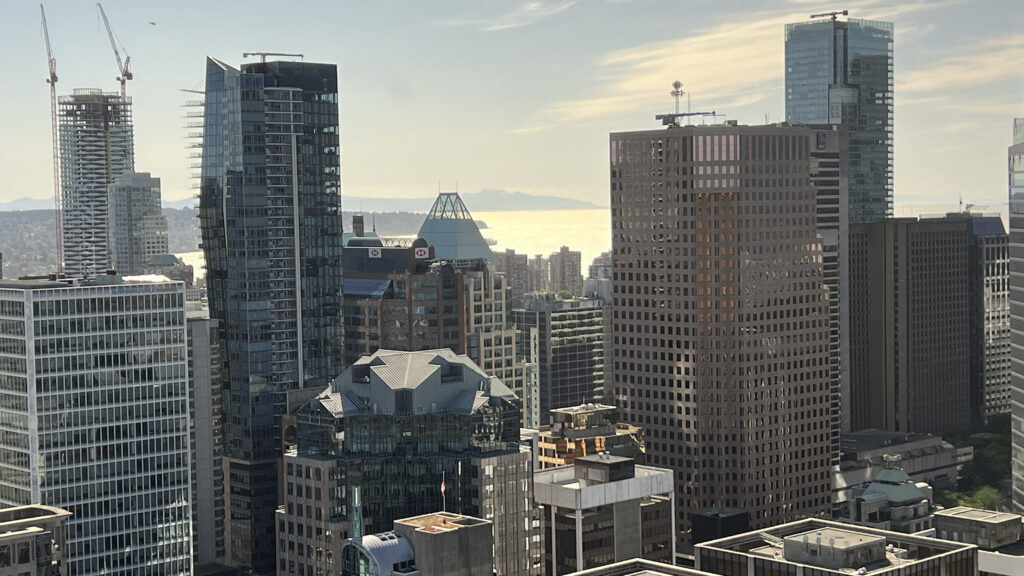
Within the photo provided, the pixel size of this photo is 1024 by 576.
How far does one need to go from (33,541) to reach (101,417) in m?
28.3

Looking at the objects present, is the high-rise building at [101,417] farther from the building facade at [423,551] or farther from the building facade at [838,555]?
the building facade at [838,555]

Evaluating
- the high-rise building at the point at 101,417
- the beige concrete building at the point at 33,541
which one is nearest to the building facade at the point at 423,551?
the beige concrete building at the point at 33,541

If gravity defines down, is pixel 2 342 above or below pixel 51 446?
above

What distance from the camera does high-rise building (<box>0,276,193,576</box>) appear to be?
187125mm

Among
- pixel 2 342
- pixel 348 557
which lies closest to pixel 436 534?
pixel 348 557

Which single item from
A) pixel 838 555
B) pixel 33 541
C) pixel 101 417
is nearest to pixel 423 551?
pixel 33 541

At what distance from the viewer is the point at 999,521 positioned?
181750 mm

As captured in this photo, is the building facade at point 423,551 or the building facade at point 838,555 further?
the building facade at point 423,551

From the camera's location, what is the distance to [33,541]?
16525cm

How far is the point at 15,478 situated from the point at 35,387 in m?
11.6

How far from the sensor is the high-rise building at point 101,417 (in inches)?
7367

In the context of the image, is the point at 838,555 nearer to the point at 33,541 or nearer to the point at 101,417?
the point at 33,541

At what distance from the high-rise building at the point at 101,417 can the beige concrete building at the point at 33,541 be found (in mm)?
12037

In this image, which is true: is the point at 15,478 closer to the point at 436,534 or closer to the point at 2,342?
the point at 2,342
